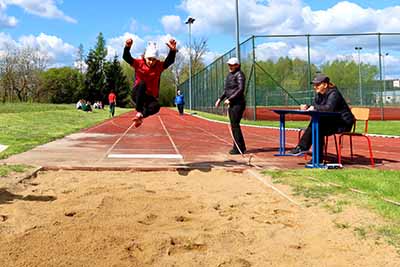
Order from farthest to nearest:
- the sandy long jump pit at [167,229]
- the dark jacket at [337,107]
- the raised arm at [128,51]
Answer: the dark jacket at [337,107] < the raised arm at [128,51] < the sandy long jump pit at [167,229]

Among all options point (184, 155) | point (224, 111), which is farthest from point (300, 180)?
point (224, 111)

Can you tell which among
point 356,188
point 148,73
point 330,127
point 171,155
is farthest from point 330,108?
point 171,155

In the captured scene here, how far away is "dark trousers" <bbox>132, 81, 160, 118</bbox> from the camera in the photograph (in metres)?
7.69

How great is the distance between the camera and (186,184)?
647 cm

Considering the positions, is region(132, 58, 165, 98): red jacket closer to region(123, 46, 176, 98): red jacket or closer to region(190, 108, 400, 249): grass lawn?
region(123, 46, 176, 98): red jacket

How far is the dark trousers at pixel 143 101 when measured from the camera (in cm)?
769

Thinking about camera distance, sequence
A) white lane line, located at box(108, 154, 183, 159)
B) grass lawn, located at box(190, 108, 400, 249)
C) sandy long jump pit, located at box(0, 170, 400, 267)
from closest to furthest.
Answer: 1. sandy long jump pit, located at box(0, 170, 400, 267)
2. grass lawn, located at box(190, 108, 400, 249)
3. white lane line, located at box(108, 154, 183, 159)

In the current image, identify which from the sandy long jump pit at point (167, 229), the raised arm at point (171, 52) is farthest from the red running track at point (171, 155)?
the sandy long jump pit at point (167, 229)

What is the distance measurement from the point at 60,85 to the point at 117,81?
10.5 m

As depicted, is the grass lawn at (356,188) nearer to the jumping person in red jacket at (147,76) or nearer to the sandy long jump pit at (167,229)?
the sandy long jump pit at (167,229)

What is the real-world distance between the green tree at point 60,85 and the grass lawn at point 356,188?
6783 cm

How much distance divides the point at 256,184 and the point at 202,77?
128ft

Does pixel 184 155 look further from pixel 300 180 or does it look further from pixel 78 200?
pixel 78 200

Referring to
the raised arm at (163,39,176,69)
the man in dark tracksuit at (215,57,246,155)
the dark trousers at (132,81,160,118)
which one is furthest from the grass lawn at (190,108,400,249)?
the man in dark tracksuit at (215,57,246,155)
